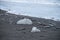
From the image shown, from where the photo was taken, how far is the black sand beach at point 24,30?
62.7 inches

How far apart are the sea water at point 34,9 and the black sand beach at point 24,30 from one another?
70 mm

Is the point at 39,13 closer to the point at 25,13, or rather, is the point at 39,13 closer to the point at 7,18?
the point at 25,13

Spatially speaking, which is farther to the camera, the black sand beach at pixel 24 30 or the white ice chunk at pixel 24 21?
A: the white ice chunk at pixel 24 21

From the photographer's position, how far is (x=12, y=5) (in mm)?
1950

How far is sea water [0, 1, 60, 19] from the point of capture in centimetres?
187

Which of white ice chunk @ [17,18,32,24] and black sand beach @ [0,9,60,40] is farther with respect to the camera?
white ice chunk @ [17,18,32,24]

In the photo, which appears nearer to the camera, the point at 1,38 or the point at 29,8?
the point at 1,38

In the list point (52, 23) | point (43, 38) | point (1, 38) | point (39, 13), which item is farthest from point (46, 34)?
point (1, 38)

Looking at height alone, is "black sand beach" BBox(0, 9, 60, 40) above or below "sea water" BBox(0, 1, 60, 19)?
below

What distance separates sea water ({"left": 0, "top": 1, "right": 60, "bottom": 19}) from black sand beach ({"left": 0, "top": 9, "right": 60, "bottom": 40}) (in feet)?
0.23

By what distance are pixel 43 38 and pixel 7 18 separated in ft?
1.88

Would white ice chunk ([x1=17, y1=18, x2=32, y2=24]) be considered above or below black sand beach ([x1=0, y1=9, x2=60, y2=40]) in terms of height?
above

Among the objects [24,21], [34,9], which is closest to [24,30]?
[24,21]

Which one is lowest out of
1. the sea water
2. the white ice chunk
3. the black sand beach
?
the black sand beach
